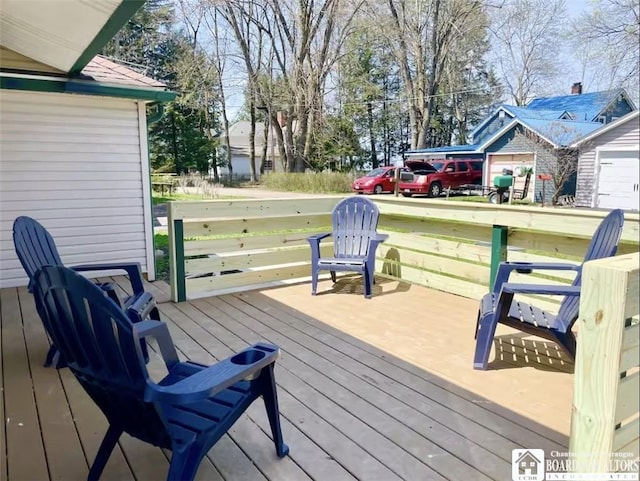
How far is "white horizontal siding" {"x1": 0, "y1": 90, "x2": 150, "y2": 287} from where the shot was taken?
14.6 ft

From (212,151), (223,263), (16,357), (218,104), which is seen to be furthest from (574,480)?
(212,151)

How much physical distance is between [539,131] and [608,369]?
1149mm

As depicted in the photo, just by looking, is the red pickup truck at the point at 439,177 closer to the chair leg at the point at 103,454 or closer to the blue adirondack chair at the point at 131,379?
the blue adirondack chair at the point at 131,379

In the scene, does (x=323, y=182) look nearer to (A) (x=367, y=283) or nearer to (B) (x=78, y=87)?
(A) (x=367, y=283)

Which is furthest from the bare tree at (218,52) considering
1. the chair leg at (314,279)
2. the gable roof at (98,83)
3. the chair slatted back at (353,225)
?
the chair leg at (314,279)

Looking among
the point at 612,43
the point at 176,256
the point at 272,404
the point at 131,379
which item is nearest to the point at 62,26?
the point at 176,256

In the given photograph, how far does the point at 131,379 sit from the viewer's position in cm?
131

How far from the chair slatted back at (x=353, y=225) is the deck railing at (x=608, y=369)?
3.00 meters

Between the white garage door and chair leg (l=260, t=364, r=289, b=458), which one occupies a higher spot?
the white garage door

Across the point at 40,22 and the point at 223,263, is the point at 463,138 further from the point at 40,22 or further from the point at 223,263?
the point at 40,22

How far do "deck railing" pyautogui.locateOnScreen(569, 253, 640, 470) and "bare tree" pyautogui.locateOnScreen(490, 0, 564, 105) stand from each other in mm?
1014

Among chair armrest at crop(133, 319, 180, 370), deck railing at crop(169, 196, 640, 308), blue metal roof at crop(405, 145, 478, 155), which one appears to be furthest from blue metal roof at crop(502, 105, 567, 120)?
chair armrest at crop(133, 319, 180, 370)

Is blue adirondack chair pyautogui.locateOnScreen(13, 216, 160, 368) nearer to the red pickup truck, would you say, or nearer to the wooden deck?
the wooden deck

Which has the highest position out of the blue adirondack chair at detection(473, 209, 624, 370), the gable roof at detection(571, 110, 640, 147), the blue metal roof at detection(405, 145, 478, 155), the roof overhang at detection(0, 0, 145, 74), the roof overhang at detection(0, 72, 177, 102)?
the roof overhang at detection(0, 0, 145, 74)
